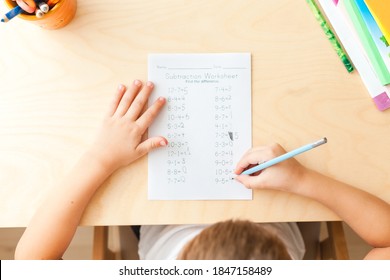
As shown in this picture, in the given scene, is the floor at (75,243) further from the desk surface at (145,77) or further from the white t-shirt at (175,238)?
the desk surface at (145,77)

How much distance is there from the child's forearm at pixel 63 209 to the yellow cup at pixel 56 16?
0.71 ft

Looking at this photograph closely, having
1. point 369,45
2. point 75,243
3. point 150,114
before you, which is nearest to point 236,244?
point 150,114

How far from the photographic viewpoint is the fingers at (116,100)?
0.72 m

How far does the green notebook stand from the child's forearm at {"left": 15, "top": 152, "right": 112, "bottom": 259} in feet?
1.53

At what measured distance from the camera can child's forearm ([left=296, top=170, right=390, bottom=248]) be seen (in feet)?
2.28

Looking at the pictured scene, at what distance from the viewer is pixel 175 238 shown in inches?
31.2

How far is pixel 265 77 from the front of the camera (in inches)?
28.5

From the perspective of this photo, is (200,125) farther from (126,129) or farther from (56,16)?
(56,16)

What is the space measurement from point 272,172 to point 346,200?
126 mm

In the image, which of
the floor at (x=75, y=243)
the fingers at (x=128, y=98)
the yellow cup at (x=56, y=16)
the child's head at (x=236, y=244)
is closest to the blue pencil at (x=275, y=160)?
the child's head at (x=236, y=244)

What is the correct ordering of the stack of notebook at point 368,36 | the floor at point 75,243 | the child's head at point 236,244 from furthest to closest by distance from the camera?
the floor at point 75,243, the stack of notebook at point 368,36, the child's head at point 236,244

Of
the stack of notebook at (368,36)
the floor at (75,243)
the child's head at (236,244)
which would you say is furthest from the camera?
the floor at (75,243)

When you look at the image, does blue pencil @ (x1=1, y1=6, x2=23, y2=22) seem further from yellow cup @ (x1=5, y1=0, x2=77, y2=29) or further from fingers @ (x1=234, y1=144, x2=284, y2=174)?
fingers @ (x1=234, y1=144, x2=284, y2=174)
